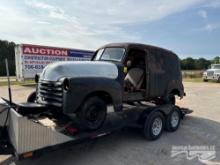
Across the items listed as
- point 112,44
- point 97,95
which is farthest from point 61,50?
point 97,95

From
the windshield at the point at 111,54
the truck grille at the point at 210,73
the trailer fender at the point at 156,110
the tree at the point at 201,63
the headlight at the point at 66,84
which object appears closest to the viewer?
the headlight at the point at 66,84

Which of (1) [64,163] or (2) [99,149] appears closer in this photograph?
(1) [64,163]

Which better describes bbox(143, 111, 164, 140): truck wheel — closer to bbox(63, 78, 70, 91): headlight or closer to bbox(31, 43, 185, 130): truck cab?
bbox(31, 43, 185, 130): truck cab

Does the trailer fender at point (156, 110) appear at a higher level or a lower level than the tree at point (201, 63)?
lower

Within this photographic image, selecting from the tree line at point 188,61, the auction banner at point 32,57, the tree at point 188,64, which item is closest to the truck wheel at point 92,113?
the auction banner at point 32,57

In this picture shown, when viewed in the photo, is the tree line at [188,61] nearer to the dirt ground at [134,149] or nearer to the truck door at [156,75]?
the truck door at [156,75]

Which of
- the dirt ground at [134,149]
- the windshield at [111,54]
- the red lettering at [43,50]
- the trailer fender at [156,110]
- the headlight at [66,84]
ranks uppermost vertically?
the red lettering at [43,50]

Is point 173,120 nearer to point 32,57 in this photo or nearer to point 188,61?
point 32,57

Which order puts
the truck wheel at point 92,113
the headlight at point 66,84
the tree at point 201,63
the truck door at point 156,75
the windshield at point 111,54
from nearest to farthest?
1. the headlight at point 66,84
2. the truck wheel at point 92,113
3. the windshield at point 111,54
4. the truck door at point 156,75
5. the tree at point 201,63

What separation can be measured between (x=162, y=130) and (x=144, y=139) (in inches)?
26.4

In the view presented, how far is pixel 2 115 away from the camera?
15.1ft

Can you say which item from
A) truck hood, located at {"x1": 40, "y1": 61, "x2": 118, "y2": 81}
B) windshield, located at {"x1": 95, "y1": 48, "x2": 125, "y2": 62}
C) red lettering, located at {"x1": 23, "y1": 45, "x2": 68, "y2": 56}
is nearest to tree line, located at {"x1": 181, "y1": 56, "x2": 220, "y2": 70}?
red lettering, located at {"x1": 23, "y1": 45, "x2": 68, "y2": 56}

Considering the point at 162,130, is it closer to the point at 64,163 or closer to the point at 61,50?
the point at 64,163

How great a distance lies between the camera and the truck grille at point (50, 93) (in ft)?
16.4
